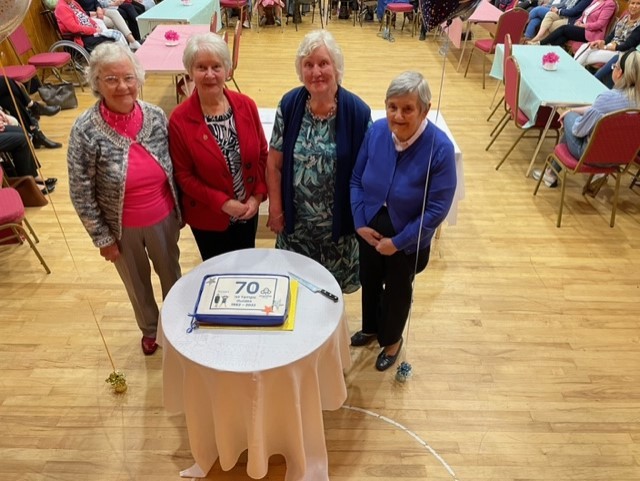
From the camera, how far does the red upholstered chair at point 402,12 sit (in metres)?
7.56

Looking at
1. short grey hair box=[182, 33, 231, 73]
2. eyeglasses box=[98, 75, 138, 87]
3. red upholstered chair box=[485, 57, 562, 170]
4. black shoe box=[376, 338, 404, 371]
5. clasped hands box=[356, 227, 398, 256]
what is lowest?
black shoe box=[376, 338, 404, 371]

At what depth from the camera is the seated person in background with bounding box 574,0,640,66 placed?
15.9 feet

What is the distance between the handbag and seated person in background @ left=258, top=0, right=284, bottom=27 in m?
3.96

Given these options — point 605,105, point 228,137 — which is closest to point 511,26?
point 605,105

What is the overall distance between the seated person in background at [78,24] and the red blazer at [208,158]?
465cm

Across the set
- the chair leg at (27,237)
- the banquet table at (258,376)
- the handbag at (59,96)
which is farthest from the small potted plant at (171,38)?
the banquet table at (258,376)

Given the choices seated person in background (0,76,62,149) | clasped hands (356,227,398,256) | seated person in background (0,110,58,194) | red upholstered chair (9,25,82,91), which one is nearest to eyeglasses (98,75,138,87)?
clasped hands (356,227,398,256)

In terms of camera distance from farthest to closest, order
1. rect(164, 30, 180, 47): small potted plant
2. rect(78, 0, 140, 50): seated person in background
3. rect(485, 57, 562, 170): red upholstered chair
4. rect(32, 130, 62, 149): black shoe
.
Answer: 1. rect(78, 0, 140, 50): seated person in background
2. rect(164, 30, 180, 47): small potted plant
3. rect(32, 130, 62, 149): black shoe
4. rect(485, 57, 562, 170): red upholstered chair

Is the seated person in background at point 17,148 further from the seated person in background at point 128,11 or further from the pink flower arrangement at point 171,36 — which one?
the seated person in background at point 128,11

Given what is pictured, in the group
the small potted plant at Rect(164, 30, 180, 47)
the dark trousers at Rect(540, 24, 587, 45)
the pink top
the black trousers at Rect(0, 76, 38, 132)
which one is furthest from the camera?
the dark trousers at Rect(540, 24, 587, 45)

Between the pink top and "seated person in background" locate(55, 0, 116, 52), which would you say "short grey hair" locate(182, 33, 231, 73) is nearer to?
the pink top

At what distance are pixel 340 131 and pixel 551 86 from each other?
2.68 metres

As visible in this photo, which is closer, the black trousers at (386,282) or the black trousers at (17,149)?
the black trousers at (386,282)

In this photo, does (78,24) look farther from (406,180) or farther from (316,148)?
(406,180)
